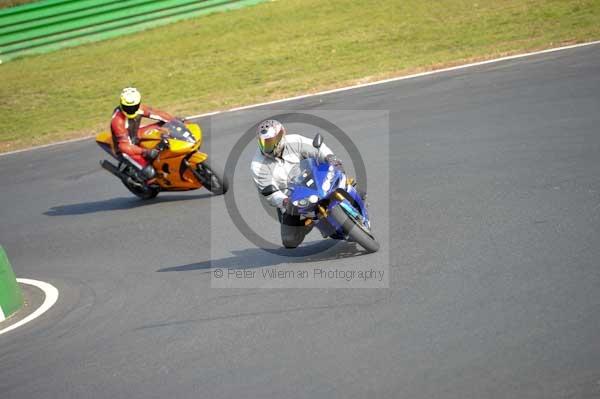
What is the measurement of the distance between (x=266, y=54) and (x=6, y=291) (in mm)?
17641

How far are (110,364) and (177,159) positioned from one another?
638cm

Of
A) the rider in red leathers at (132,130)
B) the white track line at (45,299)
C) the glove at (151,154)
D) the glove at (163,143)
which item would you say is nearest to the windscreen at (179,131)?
the glove at (163,143)

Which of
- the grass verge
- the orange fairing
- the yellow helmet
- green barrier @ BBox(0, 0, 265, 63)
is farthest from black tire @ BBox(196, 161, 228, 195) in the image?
green barrier @ BBox(0, 0, 265, 63)

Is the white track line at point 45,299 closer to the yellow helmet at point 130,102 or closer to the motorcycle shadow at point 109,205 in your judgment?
the motorcycle shadow at point 109,205

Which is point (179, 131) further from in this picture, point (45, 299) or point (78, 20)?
point (78, 20)

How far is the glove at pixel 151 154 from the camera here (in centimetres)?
1330

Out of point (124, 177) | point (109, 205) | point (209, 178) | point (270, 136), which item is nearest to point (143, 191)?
point (124, 177)

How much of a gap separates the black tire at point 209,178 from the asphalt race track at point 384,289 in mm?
373

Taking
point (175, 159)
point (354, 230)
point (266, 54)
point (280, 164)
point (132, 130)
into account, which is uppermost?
point (266, 54)

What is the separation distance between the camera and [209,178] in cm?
1309

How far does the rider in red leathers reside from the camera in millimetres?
13320

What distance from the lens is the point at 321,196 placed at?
867 centimetres

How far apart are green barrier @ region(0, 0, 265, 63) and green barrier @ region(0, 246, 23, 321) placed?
20.6 meters

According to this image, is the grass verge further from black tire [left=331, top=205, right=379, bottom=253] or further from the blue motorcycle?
black tire [left=331, top=205, right=379, bottom=253]
